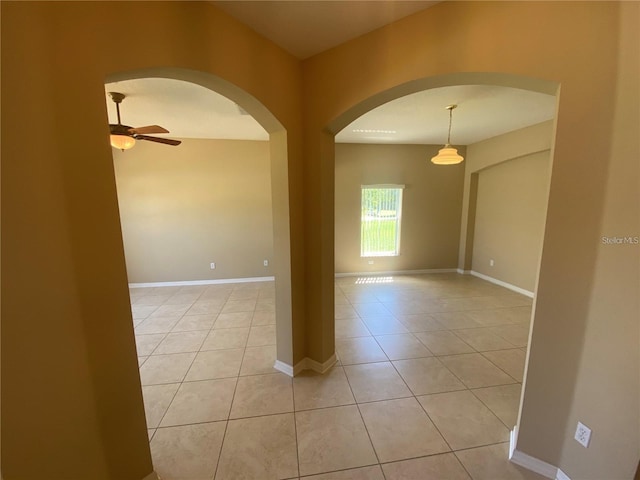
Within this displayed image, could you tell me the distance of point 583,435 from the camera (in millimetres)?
1331

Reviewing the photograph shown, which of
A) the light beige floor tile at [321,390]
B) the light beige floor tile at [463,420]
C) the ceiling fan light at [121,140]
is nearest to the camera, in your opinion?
the light beige floor tile at [463,420]

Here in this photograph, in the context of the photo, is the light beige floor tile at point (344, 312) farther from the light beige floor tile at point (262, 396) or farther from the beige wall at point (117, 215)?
the beige wall at point (117, 215)

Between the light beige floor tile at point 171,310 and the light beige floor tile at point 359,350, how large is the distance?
8.45 feet

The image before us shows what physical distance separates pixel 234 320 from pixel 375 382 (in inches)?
86.5

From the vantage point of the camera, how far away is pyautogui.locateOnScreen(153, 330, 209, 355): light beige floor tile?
2857mm

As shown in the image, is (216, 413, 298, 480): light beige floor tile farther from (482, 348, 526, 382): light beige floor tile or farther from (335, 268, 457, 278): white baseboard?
(335, 268, 457, 278): white baseboard

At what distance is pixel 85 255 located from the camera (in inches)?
42.4

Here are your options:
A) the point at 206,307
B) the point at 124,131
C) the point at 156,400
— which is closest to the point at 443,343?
the point at 156,400

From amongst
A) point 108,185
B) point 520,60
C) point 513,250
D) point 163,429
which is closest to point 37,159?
point 108,185

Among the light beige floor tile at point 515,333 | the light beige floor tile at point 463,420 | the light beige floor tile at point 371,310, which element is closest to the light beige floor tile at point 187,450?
the light beige floor tile at point 463,420

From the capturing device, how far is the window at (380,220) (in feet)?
18.5

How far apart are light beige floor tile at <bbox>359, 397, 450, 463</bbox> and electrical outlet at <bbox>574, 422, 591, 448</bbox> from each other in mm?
716

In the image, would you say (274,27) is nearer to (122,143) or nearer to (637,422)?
(122,143)

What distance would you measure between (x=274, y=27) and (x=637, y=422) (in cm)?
296
